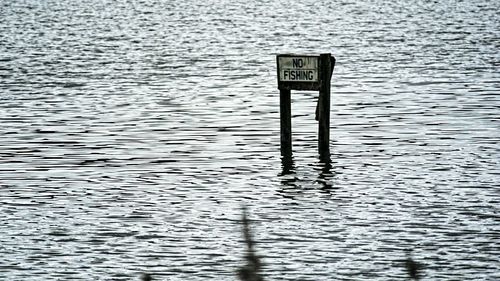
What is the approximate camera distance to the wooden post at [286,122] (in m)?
22.6

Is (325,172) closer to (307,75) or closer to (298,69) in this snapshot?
(307,75)

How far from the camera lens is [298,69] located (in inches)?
861

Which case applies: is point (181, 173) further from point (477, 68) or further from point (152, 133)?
point (477, 68)

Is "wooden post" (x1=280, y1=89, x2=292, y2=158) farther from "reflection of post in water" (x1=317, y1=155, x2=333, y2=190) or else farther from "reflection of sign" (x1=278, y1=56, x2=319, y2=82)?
"reflection of post in water" (x1=317, y1=155, x2=333, y2=190)

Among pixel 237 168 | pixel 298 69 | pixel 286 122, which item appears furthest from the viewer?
pixel 286 122

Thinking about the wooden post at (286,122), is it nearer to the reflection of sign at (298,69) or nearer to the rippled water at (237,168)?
the rippled water at (237,168)

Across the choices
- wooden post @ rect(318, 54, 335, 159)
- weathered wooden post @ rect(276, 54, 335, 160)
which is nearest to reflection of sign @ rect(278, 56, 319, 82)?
weathered wooden post @ rect(276, 54, 335, 160)

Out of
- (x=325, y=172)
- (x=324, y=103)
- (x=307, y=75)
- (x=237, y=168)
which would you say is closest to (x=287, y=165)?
(x=237, y=168)

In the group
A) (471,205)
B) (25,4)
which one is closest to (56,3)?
(25,4)

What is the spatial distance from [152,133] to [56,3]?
81227 mm

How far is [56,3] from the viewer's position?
348 feet

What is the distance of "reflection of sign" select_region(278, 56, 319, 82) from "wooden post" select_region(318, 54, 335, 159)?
125 mm

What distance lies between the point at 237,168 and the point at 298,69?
6.31 ft

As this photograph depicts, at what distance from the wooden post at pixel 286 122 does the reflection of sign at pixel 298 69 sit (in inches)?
16.8
